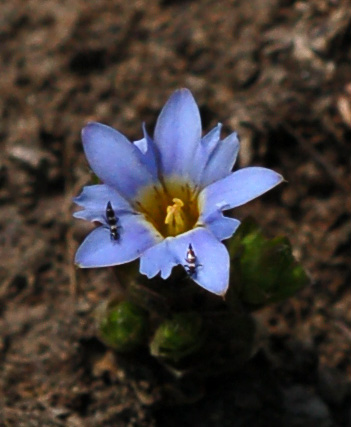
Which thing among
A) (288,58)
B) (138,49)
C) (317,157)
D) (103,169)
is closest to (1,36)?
(138,49)

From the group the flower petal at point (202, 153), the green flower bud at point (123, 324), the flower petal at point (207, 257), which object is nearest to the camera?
the flower petal at point (207, 257)

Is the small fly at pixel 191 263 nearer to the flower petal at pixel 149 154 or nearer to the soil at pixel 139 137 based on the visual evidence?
the flower petal at pixel 149 154

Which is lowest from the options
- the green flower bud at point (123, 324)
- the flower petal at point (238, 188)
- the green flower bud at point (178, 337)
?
the green flower bud at point (178, 337)

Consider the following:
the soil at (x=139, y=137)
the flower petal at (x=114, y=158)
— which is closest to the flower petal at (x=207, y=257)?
the flower petal at (x=114, y=158)

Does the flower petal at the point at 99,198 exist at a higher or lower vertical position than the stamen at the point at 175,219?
higher

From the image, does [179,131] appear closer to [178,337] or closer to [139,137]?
[178,337]

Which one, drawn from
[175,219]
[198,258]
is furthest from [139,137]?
[198,258]
